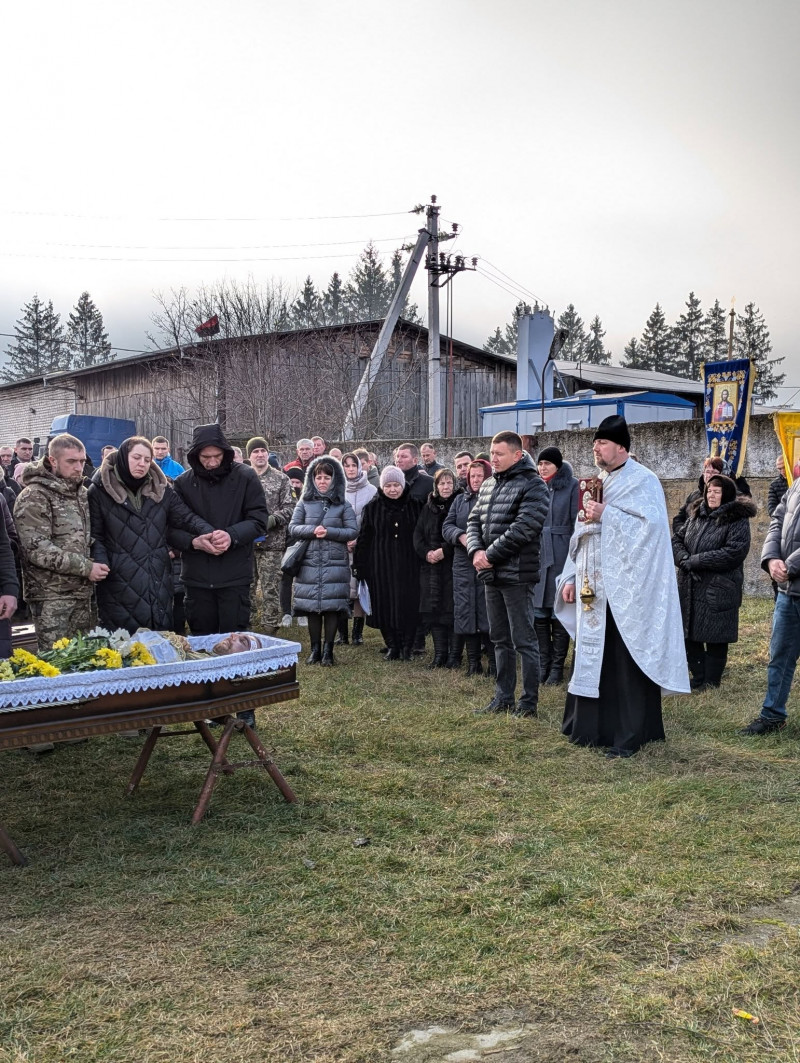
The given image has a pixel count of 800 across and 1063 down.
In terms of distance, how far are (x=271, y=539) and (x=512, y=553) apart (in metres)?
3.76

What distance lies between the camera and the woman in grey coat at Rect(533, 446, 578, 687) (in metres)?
8.65

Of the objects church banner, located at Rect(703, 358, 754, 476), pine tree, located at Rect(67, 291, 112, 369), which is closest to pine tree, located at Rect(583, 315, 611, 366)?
pine tree, located at Rect(67, 291, 112, 369)

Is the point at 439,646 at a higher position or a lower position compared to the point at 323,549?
lower

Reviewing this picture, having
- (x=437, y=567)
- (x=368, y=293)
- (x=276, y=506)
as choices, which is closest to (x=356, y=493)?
(x=276, y=506)

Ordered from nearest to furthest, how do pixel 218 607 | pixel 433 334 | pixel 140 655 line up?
pixel 140 655, pixel 218 607, pixel 433 334

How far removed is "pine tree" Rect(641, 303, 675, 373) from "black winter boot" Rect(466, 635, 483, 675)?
6314cm

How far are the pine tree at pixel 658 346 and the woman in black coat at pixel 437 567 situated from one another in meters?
62.7

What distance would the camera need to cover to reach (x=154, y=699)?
187 inches

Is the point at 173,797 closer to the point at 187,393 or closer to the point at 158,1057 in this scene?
the point at 158,1057

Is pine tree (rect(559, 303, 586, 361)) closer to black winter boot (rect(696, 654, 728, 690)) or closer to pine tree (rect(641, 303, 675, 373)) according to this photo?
pine tree (rect(641, 303, 675, 373))

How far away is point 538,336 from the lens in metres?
22.7

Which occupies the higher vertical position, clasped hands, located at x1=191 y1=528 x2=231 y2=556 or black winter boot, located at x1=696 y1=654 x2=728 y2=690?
clasped hands, located at x1=191 y1=528 x2=231 y2=556

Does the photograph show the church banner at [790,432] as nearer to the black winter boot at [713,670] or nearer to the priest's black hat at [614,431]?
the black winter boot at [713,670]

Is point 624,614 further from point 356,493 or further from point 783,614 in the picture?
point 356,493
